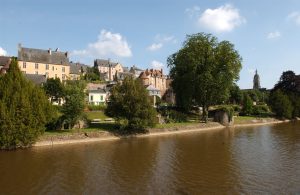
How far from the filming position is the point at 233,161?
3428cm

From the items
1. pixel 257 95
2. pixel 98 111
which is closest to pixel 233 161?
pixel 98 111

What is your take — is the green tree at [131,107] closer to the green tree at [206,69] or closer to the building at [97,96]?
the green tree at [206,69]

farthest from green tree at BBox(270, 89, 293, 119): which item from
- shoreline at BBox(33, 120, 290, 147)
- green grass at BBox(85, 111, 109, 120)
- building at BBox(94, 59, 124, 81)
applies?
building at BBox(94, 59, 124, 81)

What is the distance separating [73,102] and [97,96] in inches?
1863

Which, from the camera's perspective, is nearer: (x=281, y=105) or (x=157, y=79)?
(x=281, y=105)

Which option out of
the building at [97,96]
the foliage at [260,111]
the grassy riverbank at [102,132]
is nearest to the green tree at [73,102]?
the grassy riverbank at [102,132]

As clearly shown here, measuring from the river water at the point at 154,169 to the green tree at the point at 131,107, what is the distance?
8.44m

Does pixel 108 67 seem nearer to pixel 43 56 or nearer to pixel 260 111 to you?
pixel 43 56

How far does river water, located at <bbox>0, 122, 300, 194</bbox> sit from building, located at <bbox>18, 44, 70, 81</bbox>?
6119 cm

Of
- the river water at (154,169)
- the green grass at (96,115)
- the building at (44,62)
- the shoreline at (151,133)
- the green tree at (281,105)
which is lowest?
the river water at (154,169)

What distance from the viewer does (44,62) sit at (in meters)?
103

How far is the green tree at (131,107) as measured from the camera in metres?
54.7

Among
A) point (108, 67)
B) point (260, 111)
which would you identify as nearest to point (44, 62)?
point (108, 67)

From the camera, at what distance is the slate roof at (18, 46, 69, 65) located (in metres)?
99.6
